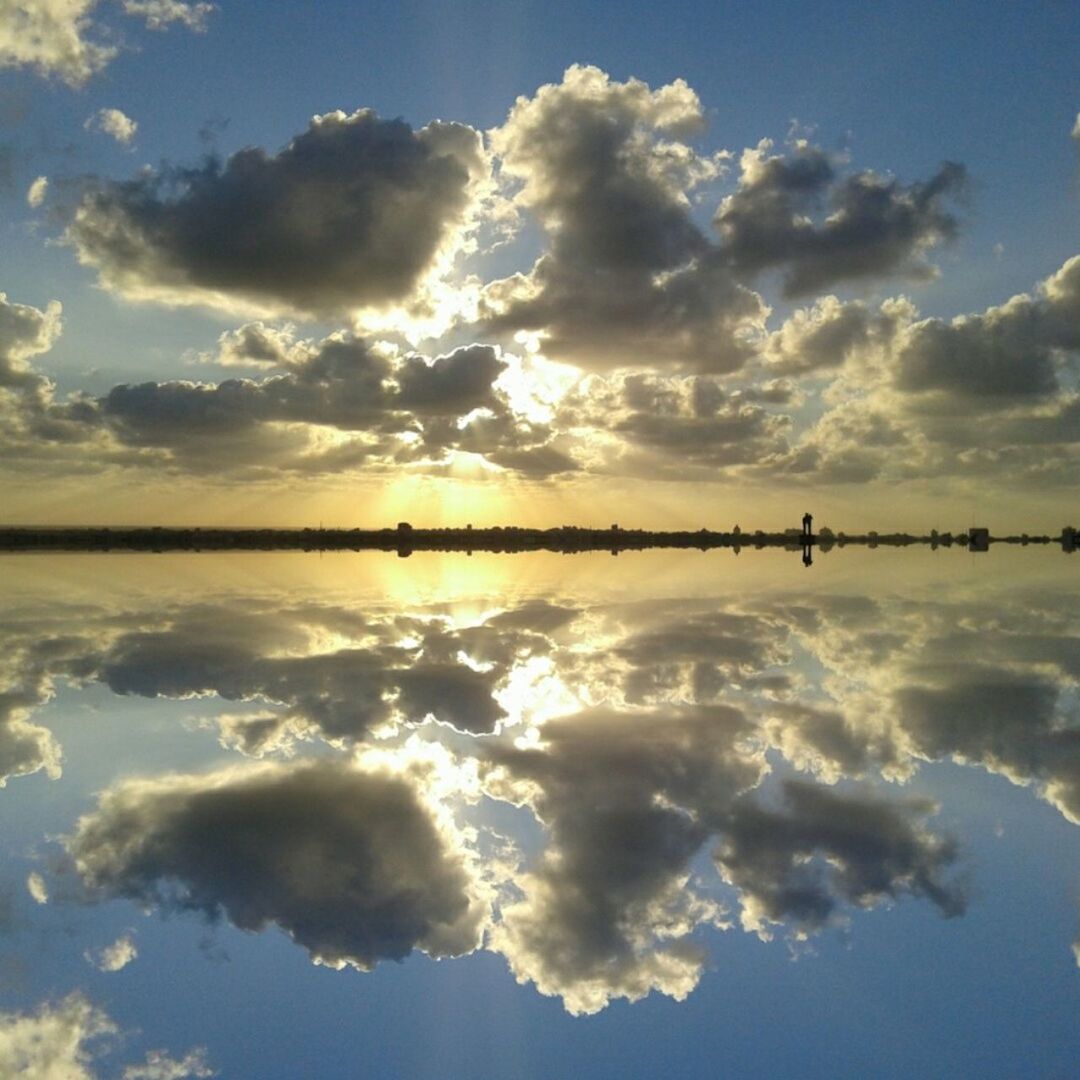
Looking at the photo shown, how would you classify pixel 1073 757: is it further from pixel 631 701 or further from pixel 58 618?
pixel 58 618

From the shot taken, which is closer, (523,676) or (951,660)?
(523,676)

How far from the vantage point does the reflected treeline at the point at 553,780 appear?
9938 mm

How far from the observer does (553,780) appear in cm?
1421

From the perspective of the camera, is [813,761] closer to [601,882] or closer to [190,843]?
→ [601,882]

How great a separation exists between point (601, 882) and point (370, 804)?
3.95 meters

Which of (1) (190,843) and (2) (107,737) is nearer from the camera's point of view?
(1) (190,843)

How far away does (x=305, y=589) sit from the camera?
5425 cm

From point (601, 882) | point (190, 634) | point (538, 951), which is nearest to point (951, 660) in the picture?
point (601, 882)

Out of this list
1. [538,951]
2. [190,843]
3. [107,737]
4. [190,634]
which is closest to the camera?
[538,951]

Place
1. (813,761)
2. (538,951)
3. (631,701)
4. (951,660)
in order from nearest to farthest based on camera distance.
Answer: (538,951)
(813,761)
(631,701)
(951,660)

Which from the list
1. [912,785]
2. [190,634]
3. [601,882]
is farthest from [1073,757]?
[190,634]

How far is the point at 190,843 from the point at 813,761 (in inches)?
Answer: 375

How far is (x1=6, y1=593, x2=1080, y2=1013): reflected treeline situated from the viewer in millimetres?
9938

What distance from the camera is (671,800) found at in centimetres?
1318
